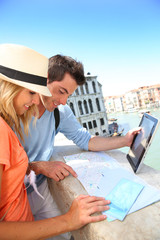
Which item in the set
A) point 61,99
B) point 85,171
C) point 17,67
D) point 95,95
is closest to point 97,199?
point 85,171

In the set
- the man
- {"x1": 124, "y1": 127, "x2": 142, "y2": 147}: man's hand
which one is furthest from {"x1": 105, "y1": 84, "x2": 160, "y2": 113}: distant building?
{"x1": 124, "y1": 127, "x2": 142, "y2": 147}: man's hand

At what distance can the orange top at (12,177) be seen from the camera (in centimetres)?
75

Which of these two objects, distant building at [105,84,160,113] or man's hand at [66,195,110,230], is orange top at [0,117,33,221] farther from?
distant building at [105,84,160,113]

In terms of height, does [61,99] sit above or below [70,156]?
above

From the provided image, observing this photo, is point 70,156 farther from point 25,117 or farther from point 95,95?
point 95,95

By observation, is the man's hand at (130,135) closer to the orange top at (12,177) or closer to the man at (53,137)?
the man at (53,137)

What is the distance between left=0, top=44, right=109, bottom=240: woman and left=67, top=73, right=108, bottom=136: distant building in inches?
787

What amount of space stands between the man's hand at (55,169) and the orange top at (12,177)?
27 cm

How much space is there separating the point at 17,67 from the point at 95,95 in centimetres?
2235

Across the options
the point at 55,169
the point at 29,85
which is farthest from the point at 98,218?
the point at 29,85

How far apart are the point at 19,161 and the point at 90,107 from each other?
21.9 meters

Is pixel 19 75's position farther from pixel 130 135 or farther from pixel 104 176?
pixel 130 135

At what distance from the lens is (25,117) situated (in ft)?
3.77

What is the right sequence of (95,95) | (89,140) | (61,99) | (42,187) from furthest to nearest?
(95,95)
(61,99)
(89,140)
(42,187)
